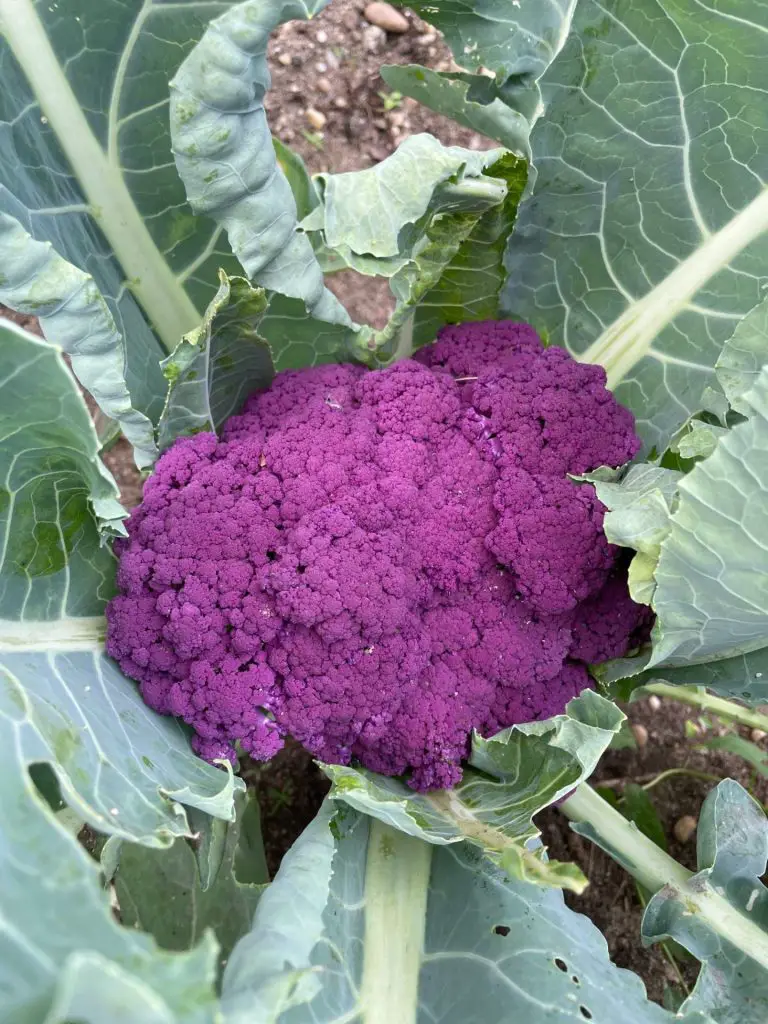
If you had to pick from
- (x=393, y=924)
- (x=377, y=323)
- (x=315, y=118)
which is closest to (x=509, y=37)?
(x=377, y=323)

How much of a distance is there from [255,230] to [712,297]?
3.18 feet

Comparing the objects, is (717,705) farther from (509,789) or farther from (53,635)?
(53,635)

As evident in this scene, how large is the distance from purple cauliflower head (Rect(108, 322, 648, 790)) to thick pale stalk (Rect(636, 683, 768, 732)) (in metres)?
0.76

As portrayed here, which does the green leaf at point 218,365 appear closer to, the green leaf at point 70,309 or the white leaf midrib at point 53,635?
the green leaf at point 70,309

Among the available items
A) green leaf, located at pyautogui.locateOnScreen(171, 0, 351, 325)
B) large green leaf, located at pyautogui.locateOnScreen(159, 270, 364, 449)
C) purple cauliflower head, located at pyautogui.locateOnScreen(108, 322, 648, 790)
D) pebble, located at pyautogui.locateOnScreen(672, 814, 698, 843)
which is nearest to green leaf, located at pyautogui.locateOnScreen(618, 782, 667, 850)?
pebble, located at pyautogui.locateOnScreen(672, 814, 698, 843)

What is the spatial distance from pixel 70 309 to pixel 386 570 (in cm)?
Result: 69

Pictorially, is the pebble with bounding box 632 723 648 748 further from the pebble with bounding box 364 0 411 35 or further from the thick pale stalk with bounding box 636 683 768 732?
the pebble with bounding box 364 0 411 35

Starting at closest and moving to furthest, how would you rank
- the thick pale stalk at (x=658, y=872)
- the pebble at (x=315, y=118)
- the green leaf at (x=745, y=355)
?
the green leaf at (x=745, y=355) < the thick pale stalk at (x=658, y=872) < the pebble at (x=315, y=118)

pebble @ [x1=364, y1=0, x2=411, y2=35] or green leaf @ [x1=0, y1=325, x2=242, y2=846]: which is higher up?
pebble @ [x1=364, y1=0, x2=411, y2=35]

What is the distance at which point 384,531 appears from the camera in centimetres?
148

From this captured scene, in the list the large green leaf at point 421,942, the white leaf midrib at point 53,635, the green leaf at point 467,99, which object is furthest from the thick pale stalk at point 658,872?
the green leaf at point 467,99

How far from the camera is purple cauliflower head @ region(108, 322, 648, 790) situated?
4.72 ft

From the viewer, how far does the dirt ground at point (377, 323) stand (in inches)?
86.9

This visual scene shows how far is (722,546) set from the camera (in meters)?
1.15
